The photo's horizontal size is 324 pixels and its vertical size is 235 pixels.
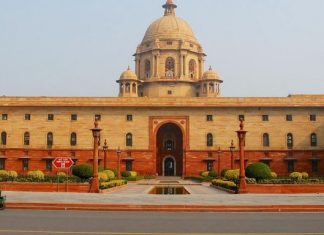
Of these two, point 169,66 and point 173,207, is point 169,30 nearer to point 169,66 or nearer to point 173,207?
Result: point 169,66

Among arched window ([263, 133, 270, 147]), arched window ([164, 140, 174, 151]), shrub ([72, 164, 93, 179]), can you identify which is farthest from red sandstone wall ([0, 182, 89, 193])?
arched window ([164, 140, 174, 151])

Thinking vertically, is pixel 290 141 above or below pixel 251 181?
above

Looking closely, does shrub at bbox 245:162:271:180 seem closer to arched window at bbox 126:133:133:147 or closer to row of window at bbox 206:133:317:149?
row of window at bbox 206:133:317:149

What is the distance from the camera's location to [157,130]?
2003 inches

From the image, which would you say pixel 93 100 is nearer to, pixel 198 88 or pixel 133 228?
pixel 198 88

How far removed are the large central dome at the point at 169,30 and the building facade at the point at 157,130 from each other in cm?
1463

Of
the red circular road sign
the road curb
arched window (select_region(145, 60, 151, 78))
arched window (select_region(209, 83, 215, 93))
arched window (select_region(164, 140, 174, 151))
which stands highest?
arched window (select_region(145, 60, 151, 78))

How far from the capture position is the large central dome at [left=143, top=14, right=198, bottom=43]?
62.7 meters

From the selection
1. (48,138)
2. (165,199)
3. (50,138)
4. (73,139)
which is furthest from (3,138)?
(165,199)

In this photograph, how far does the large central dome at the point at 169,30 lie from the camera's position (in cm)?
6272

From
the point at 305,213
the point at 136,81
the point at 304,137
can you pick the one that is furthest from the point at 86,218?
the point at 136,81

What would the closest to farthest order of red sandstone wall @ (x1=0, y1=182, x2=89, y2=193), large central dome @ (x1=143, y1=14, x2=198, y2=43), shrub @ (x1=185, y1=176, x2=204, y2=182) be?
red sandstone wall @ (x1=0, y1=182, x2=89, y2=193) < shrub @ (x1=185, y1=176, x2=204, y2=182) < large central dome @ (x1=143, y1=14, x2=198, y2=43)

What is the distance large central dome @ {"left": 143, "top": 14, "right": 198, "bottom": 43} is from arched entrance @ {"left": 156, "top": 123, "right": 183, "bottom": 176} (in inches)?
574

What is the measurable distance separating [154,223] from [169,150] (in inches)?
1678
